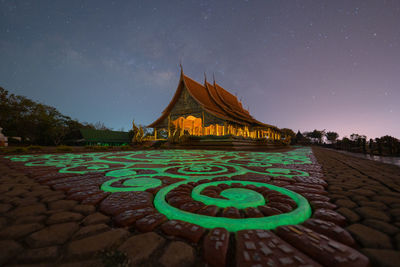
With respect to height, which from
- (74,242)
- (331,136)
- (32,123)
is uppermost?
(331,136)

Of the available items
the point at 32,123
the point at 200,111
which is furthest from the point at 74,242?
the point at 32,123

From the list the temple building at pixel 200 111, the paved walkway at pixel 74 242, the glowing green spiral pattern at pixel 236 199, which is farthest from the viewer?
the temple building at pixel 200 111

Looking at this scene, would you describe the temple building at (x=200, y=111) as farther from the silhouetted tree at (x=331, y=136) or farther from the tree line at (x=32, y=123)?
the silhouetted tree at (x=331, y=136)

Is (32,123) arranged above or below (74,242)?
above

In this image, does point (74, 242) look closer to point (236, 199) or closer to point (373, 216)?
point (236, 199)

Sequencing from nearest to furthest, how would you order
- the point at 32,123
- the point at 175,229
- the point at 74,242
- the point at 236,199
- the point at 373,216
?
the point at 74,242
the point at 175,229
the point at 373,216
the point at 236,199
the point at 32,123

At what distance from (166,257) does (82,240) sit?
1.33 ft

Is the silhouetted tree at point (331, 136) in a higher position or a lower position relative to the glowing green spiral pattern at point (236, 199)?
Result: higher

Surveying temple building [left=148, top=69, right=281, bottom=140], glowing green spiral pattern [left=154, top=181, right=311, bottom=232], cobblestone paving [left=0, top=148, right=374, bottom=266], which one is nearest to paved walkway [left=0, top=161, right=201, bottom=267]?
cobblestone paving [left=0, top=148, right=374, bottom=266]

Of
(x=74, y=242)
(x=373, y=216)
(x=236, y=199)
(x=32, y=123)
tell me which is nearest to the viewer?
(x=74, y=242)

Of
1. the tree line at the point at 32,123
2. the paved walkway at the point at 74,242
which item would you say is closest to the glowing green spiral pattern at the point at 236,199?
the paved walkway at the point at 74,242

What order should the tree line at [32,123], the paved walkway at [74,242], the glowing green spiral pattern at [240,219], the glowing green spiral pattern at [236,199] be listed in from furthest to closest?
1. the tree line at [32,123]
2. the glowing green spiral pattern at [236,199]
3. the glowing green spiral pattern at [240,219]
4. the paved walkway at [74,242]

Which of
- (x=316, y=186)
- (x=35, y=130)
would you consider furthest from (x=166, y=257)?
(x=35, y=130)

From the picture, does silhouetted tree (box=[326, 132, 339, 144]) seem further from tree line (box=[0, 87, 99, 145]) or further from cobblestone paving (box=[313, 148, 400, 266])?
tree line (box=[0, 87, 99, 145])
